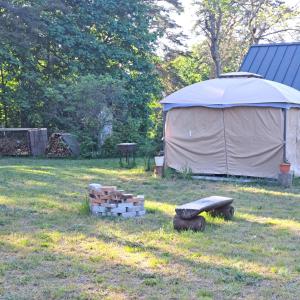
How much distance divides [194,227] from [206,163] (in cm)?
598

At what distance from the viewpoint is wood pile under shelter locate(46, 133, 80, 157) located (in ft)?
56.5

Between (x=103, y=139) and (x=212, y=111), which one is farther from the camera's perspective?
(x=103, y=139)

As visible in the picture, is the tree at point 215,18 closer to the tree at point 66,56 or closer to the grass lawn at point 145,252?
the tree at point 66,56

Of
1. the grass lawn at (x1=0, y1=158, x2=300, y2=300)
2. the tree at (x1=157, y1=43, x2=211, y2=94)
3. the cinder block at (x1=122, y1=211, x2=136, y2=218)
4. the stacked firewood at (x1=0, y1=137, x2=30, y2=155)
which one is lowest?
the grass lawn at (x1=0, y1=158, x2=300, y2=300)

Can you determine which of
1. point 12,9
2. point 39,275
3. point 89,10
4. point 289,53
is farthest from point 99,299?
point 89,10

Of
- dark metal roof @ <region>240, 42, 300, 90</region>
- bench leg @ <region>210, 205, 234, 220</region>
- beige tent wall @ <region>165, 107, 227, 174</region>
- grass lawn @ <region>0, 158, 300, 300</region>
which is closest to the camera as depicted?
grass lawn @ <region>0, 158, 300, 300</region>

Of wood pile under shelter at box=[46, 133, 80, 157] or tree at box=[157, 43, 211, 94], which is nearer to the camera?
wood pile under shelter at box=[46, 133, 80, 157]

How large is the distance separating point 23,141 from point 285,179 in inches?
407

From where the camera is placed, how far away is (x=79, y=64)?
20.4 m

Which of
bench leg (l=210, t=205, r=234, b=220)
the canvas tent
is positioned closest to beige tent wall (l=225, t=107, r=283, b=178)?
the canvas tent

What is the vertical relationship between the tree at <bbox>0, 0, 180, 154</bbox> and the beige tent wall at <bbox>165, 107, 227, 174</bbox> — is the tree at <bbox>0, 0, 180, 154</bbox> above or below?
above

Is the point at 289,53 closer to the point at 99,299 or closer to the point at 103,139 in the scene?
the point at 103,139

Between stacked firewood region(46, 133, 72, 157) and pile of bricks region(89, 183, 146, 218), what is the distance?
33.7ft

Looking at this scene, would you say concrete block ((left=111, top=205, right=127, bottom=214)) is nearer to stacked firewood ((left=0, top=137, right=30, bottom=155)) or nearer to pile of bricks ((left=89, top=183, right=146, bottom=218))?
pile of bricks ((left=89, top=183, right=146, bottom=218))
